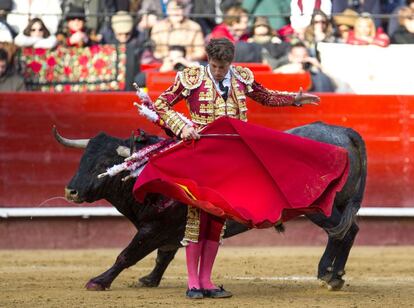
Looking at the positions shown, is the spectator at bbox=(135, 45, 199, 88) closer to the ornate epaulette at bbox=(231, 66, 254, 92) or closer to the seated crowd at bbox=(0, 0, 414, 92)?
the seated crowd at bbox=(0, 0, 414, 92)

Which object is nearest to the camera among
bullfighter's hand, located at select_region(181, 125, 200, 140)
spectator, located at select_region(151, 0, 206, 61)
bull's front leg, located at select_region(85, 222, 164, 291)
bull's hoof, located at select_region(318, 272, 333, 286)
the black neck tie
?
bullfighter's hand, located at select_region(181, 125, 200, 140)

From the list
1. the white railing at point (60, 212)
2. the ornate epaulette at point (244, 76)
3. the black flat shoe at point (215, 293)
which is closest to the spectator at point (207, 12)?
the white railing at point (60, 212)

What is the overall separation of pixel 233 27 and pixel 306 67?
2.26 ft

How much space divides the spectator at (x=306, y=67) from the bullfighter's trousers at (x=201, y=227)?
3.75m

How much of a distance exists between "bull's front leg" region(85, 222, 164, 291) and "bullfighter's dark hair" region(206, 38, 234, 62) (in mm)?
1133

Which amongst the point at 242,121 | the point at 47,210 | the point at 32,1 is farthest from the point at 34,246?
the point at 242,121

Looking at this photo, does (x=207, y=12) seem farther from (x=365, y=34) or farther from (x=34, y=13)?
(x=34, y=13)

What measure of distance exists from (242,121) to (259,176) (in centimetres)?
32

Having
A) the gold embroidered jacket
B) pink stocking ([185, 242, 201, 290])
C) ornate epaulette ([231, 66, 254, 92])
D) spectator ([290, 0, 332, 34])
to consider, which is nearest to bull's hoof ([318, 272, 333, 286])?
pink stocking ([185, 242, 201, 290])

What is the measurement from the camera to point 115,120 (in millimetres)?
10305

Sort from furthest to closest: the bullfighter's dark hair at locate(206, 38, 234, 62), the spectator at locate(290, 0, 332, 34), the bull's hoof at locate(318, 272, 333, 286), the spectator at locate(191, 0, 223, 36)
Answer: the spectator at locate(191, 0, 223, 36)
the spectator at locate(290, 0, 332, 34)
the bull's hoof at locate(318, 272, 333, 286)
the bullfighter's dark hair at locate(206, 38, 234, 62)

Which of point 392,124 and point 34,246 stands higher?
point 392,124

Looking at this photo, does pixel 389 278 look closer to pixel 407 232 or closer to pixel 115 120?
pixel 407 232

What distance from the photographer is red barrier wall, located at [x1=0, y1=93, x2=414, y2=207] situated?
10.3m
